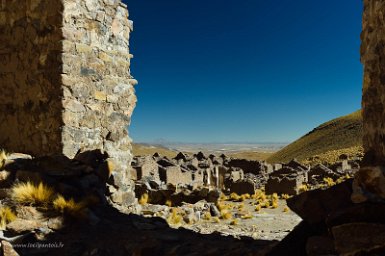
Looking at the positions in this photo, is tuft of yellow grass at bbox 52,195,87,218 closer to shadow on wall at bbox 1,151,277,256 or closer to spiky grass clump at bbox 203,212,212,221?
shadow on wall at bbox 1,151,277,256

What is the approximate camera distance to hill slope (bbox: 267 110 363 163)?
7600 cm

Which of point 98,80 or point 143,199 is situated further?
point 143,199

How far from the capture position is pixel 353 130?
83.0 metres

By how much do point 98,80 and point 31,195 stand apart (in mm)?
2883

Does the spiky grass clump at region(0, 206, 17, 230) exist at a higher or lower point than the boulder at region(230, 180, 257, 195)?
higher

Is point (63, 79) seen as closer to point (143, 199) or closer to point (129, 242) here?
point (129, 242)

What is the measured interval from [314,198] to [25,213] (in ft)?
13.3

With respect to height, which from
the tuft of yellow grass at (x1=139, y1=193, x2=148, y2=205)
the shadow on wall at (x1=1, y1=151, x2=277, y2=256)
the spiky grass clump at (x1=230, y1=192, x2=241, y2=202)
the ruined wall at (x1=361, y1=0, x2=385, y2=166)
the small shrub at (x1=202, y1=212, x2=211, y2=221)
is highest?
the ruined wall at (x1=361, y1=0, x2=385, y2=166)

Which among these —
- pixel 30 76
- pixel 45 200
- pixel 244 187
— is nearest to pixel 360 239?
pixel 45 200

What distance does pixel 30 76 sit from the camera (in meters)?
7.29

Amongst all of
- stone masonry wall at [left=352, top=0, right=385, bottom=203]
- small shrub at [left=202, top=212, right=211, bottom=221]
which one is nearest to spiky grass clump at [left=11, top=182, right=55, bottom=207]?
stone masonry wall at [left=352, top=0, right=385, bottom=203]

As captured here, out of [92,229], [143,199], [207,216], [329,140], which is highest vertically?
[329,140]

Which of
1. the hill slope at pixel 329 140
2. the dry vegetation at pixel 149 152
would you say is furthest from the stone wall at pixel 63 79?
the dry vegetation at pixel 149 152

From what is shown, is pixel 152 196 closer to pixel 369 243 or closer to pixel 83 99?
pixel 83 99
